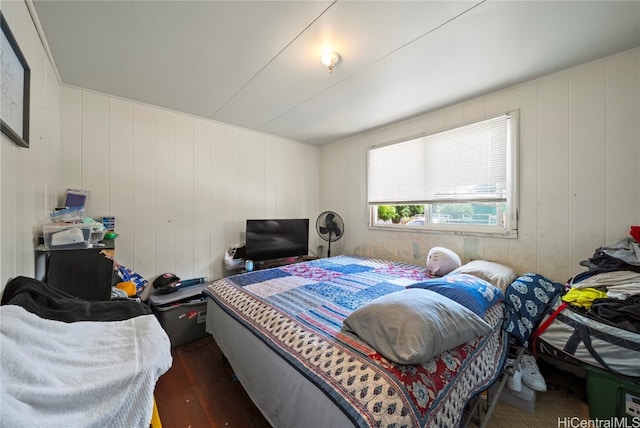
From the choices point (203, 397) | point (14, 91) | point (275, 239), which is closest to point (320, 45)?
point (14, 91)

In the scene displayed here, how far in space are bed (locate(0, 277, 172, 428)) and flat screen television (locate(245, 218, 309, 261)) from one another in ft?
6.68

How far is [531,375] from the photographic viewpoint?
1.57 m

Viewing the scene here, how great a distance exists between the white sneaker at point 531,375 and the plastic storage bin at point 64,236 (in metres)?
3.01

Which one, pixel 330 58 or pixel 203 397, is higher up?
pixel 330 58

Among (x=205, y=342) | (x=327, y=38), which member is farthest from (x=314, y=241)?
(x=327, y=38)

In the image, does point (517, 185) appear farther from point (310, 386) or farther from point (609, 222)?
point (310, 386)

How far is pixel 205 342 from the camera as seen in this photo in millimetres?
2363

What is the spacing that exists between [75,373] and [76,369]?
0.06ft

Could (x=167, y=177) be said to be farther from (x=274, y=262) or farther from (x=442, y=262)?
(x=442, y=262)

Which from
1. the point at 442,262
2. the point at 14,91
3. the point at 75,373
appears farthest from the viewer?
the point at 442,262

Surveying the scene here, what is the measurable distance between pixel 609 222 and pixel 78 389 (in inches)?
117

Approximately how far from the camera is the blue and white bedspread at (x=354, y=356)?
0.85 metres

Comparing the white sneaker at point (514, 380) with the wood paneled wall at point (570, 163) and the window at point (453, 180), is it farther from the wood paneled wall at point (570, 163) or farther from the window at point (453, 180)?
the window at point (453, 180)

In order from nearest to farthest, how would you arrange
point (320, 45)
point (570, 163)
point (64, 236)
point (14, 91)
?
point (14, 91)
point (64, 236)
point (320, 45)
point (570, 163)
